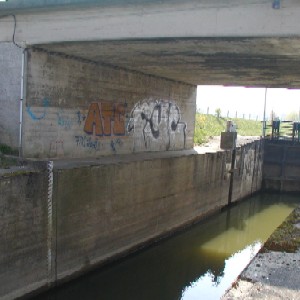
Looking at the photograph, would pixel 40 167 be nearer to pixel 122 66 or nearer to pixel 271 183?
pixel 122 66

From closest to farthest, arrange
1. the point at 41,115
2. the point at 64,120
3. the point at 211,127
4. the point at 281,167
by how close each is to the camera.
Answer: the point at 41,115, the point at 64,120, the point at 281,167, the point at 211,127

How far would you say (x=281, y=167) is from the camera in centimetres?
2891

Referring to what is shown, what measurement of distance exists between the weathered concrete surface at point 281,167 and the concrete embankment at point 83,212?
1138 centimetres

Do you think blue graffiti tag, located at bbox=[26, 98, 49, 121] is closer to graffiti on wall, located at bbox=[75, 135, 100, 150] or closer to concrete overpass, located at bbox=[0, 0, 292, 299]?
concrete overpass, located at bbox=[0, 0, 292, 299]

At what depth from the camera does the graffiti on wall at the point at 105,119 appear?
1479cm

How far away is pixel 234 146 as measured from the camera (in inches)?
956

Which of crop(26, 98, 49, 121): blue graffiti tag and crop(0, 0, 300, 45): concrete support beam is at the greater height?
crop(0, 0, 300, 45): concrete support beam

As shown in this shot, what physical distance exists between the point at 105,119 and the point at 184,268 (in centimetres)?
601

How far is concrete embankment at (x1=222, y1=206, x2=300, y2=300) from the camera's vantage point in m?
6.40

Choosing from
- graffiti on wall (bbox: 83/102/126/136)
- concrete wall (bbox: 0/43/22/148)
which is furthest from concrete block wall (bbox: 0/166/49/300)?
graffiti on wall (bbox: 83/102/126/136)

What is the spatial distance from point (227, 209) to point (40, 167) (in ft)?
48.7

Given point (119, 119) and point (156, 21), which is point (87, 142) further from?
point (156, 21)

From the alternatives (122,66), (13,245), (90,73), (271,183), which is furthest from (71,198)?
(271,183)

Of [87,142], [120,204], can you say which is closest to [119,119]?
[87,142]
